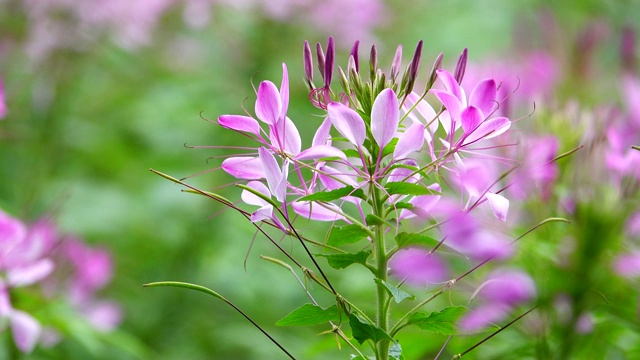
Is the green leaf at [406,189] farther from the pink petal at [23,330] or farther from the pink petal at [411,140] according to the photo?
the pink petal at [23,330]

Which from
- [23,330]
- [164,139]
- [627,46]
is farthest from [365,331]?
[164,139]

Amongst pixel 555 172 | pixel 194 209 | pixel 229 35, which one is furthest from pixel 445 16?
pixel 555 172

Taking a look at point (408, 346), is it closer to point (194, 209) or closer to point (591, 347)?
point (591, 347)

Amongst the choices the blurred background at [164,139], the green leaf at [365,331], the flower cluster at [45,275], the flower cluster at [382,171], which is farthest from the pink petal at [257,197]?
the blurred background at [164,139]

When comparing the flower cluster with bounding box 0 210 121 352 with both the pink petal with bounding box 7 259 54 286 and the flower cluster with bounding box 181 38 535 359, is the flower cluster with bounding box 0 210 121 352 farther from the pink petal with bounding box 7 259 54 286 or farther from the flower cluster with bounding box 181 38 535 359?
the flower cluster with bounding box 181 38 535 359

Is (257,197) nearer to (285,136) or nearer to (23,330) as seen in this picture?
(285,136)

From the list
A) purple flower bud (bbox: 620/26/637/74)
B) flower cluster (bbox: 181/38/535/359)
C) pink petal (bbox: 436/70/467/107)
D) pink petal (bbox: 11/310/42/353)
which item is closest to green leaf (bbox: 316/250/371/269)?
flower cluster (bbox: 181/38/535/359)
